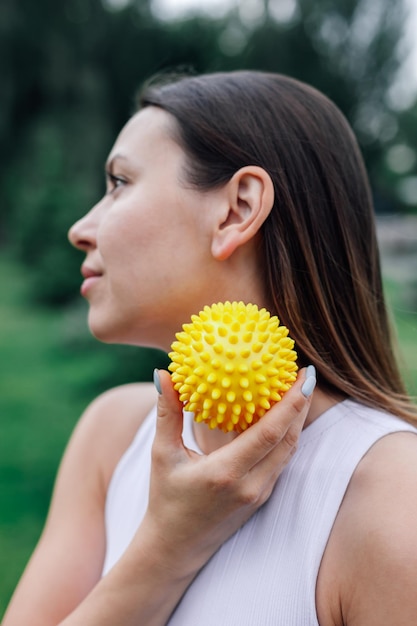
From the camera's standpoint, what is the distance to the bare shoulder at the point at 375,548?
124 cm

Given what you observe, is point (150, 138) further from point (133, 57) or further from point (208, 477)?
point (133, 57)

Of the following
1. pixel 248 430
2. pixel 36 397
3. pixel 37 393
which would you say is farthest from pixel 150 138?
pixel 37 393

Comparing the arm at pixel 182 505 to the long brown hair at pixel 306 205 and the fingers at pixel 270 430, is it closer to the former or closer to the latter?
the fingers at pixel 270 430

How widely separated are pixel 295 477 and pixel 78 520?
0.82 metres

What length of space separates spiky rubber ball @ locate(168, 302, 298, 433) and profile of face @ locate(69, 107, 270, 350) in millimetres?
404

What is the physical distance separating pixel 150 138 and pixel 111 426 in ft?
3.26

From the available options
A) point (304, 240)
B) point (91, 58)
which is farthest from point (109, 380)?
point (91, 58)

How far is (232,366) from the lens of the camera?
3.99 feet

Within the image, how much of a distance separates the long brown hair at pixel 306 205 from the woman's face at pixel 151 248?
71 mm

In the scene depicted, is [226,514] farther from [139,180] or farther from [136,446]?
[139,180]

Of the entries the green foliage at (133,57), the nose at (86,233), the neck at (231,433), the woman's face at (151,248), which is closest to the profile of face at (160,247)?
the woman's face at (151,248)

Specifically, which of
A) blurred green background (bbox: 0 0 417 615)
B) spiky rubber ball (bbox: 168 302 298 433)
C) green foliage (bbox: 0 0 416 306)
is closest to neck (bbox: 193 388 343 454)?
spiky rubber ball (bbox: 168 302 298 433)

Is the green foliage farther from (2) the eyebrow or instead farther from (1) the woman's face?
(1) the woman's face

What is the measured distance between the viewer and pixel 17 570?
13.4 feet
